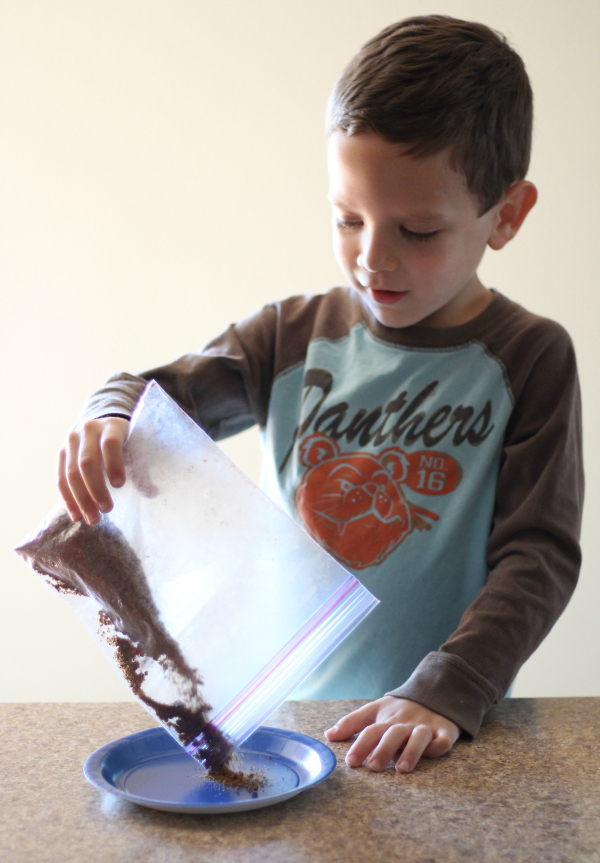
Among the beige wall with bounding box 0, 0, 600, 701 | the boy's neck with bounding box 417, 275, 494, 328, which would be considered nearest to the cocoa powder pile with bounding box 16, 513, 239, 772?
the boy's neck with bounding box 417, 275, 494, 328

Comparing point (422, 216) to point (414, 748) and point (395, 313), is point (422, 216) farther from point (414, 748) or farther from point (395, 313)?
point (414, 748)

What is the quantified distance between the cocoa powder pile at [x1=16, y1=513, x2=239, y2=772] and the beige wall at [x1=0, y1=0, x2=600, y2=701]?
1398 millimetres

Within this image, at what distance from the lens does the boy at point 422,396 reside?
28.1 inches

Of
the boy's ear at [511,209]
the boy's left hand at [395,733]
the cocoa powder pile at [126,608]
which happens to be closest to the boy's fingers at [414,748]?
the boy's left hand at [395,733]

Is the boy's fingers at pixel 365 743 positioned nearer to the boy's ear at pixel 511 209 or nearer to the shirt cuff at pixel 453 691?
the shirt cuff at pixel 453 691

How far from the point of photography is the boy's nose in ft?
2.39

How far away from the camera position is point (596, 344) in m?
1.95

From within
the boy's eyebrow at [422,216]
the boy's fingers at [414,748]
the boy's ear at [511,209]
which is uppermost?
the boy's eyebrow at [422,216]

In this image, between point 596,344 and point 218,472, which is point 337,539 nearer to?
point 218,472

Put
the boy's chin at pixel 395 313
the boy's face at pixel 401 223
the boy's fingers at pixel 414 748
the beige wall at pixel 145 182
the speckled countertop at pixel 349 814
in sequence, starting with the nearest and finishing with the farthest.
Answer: the speckled countertop at pixel 349 814 → the boy's fingers at pixel 414 748 → the boy's face at pixel 401 223 → the boy's chin at pixel 395 313 → the beige wall at pixel 145 182

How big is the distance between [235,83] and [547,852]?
1766 mm

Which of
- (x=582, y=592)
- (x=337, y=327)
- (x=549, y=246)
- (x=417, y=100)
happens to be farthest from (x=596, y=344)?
(x=417, y=100)

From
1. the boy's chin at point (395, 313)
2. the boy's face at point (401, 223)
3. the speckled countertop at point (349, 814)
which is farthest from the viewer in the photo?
the boy's chin at point (395, 313)

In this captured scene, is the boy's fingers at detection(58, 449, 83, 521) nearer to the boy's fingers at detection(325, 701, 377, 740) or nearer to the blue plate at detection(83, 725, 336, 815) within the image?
the blue plate at detection(83, 725, 336, 815)
